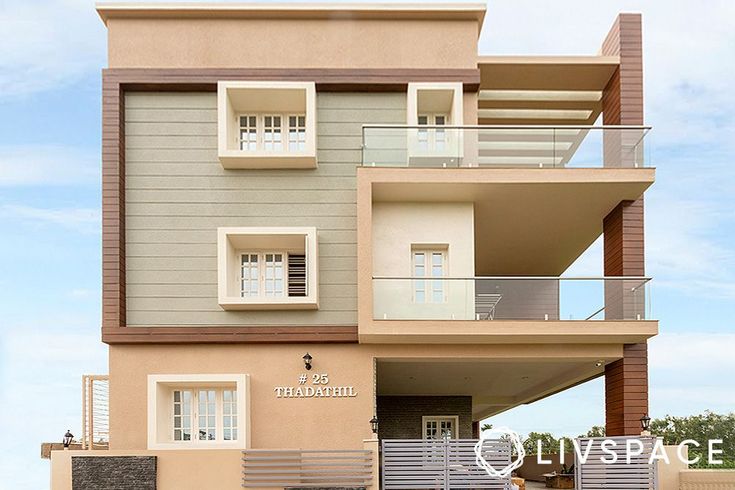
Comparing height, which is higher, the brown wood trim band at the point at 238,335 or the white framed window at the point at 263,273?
the white framed window at the point at 263,273

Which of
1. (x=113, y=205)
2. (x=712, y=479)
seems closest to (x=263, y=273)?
(x=113, y=205)

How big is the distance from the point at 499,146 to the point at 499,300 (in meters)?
3.48

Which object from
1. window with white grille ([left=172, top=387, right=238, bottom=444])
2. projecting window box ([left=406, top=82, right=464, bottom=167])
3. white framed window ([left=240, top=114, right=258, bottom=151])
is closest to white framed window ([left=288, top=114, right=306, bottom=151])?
white framed window ([left=240, top=114, right=258, bottom=151])

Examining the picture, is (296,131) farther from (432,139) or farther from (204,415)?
(204,415)

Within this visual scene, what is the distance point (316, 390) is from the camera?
A: 19812 mm

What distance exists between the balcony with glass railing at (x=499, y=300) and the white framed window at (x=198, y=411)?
12.5ft

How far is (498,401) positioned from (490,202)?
1348 centimetres

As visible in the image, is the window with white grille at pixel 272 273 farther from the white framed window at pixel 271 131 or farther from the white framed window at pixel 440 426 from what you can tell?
the white framed window at pixel 440 426

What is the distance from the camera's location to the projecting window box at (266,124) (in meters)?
20.2

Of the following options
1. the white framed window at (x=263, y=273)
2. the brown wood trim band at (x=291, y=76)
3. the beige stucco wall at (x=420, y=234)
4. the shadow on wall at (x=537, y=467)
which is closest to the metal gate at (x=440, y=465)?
the beige stucco wall at (x=420, y=234)

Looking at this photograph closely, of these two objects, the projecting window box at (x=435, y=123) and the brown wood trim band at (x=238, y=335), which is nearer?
the projecting window box at (x=435, y=123)

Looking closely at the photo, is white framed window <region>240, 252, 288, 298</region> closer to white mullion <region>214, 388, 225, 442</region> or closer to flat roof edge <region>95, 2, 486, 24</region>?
white mullion <region>214, 388, 225, 442</region>

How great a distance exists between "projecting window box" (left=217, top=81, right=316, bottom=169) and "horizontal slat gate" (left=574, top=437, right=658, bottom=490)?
29.6ft

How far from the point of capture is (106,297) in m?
19.9
